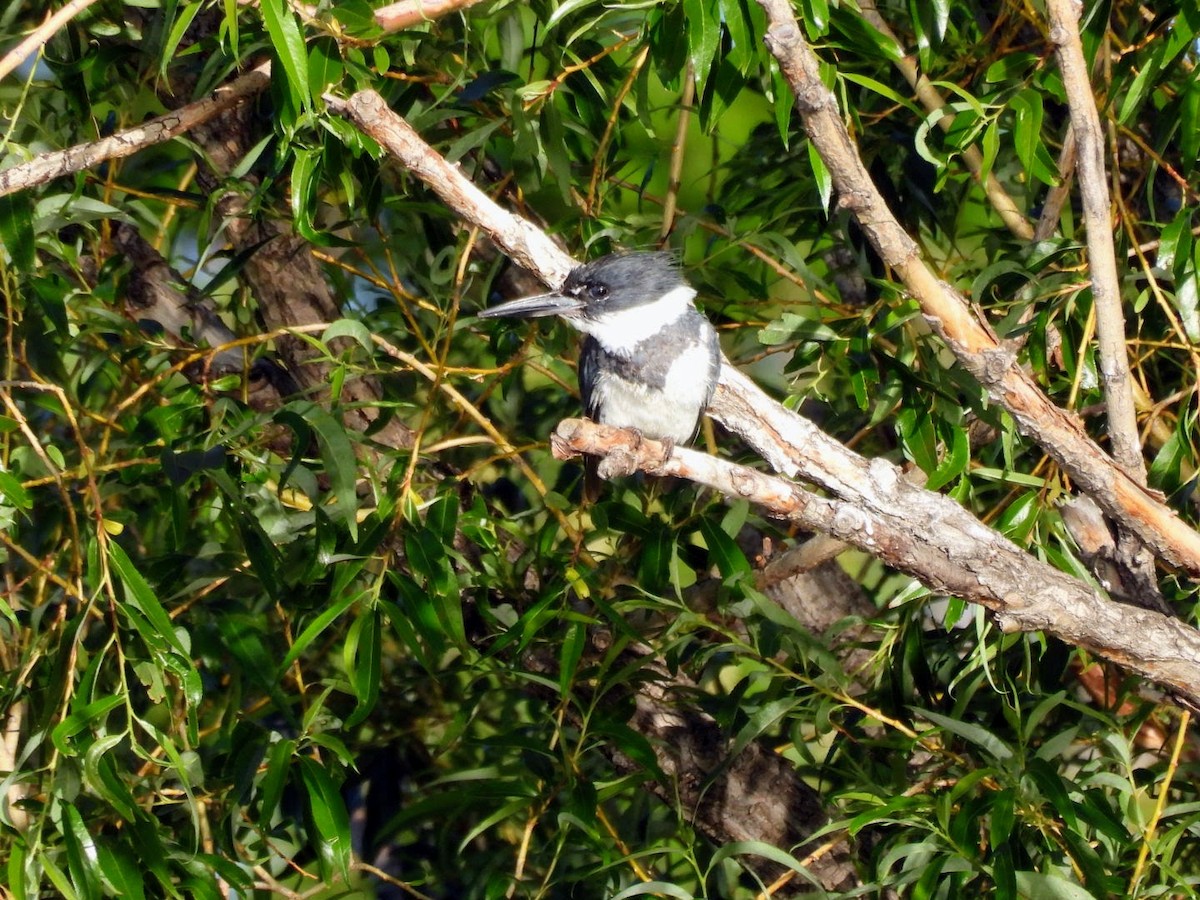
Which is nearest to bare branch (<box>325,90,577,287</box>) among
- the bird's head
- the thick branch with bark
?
the thick branch with bark

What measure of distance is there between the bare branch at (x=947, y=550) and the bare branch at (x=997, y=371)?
10 centimetres

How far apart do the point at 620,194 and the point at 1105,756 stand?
113cm

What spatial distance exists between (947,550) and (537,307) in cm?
72

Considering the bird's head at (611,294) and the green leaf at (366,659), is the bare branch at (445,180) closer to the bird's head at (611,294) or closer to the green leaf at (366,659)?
the bird's head at (611,294)

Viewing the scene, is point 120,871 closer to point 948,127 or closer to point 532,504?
point 532,504

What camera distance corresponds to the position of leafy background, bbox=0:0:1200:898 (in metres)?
1.49

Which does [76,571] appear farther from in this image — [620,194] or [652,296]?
[620,194]

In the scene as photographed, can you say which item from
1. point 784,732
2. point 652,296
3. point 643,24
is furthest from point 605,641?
point 643,24

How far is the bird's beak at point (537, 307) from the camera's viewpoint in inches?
71.2

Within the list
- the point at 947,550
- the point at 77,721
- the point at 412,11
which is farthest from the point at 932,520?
the point at 77,721

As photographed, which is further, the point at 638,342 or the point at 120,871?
the point at 638,342

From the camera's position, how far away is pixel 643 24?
151 centimetres

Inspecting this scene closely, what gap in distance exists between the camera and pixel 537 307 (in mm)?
1827

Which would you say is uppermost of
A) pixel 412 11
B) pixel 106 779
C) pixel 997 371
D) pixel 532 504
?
pixel 412 11
